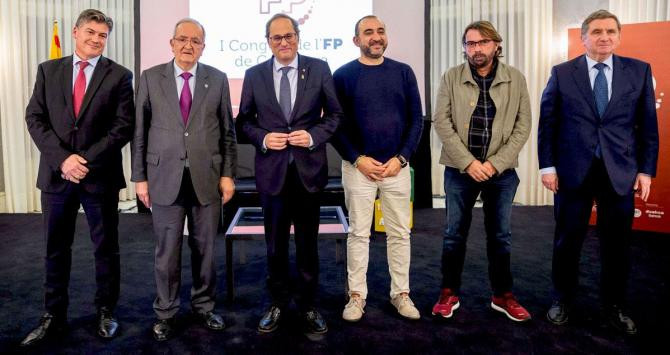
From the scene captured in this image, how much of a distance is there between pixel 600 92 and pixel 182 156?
2006 mm

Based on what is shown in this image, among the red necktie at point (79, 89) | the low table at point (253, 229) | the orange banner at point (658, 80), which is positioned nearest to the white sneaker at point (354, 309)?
the low table at point (253, 229)

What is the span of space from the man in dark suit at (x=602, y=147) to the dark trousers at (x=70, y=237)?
2.14 metres

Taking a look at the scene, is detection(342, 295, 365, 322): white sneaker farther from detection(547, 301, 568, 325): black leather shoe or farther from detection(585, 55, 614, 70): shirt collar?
detection(585, 55, 614, 70): shirt collar

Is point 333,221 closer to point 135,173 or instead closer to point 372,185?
point 372,185

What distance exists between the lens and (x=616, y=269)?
2.43 meters

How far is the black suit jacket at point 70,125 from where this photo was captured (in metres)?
2.24

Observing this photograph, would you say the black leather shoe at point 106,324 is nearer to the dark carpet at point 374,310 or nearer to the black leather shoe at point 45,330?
the dark carpet at point 374,310

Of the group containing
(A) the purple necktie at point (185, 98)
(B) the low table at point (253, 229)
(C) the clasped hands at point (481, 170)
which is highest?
(A) the purple necktie at point (185, 98)

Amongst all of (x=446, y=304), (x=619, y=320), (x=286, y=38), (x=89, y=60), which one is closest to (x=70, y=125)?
(x=89, y=60)

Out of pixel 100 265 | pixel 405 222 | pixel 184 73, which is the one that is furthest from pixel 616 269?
pixel 100 265

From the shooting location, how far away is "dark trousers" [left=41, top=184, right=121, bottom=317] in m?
2.28

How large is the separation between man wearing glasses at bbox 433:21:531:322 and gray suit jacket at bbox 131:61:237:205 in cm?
116

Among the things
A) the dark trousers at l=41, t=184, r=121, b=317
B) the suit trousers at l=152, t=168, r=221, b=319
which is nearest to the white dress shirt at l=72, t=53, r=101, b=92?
the dark trousers at l=41, t=184, r=121, b=317

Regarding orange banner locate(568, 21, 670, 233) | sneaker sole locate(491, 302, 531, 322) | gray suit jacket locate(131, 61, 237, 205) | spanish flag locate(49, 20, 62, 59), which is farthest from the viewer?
spanish flag locate(49, 20, 62, 59)
